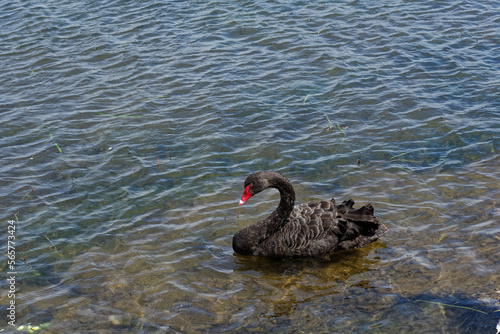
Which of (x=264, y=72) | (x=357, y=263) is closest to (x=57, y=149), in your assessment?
(x=264, y=72)

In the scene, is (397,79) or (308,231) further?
(397,79)

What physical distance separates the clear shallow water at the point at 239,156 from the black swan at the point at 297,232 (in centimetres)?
20

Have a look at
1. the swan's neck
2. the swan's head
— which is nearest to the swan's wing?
the swan's neck

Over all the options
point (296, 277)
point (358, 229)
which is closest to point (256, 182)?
point (296, 277)

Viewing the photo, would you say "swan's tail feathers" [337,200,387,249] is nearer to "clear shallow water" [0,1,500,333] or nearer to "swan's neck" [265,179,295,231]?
"clear shallow water" [0,1,500,333]

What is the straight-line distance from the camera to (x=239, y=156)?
988 cm

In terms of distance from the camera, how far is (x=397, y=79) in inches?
475

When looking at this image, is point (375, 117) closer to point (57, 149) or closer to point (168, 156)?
point (168, 156)

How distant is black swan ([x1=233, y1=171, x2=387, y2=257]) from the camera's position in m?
7.70

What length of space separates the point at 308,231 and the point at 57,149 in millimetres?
5256

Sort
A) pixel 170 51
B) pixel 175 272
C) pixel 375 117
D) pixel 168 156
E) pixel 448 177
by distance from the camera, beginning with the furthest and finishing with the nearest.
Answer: pixel 170 51 < pixel 375 117 < pixel 168 156 < pixel 448 177 < pixel 175 272

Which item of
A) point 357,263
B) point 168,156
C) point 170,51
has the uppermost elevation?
point 170,51

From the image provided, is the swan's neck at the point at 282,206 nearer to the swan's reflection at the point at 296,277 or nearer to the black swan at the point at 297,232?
the black swan at the point at 297,232

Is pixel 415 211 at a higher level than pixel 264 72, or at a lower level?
lower
